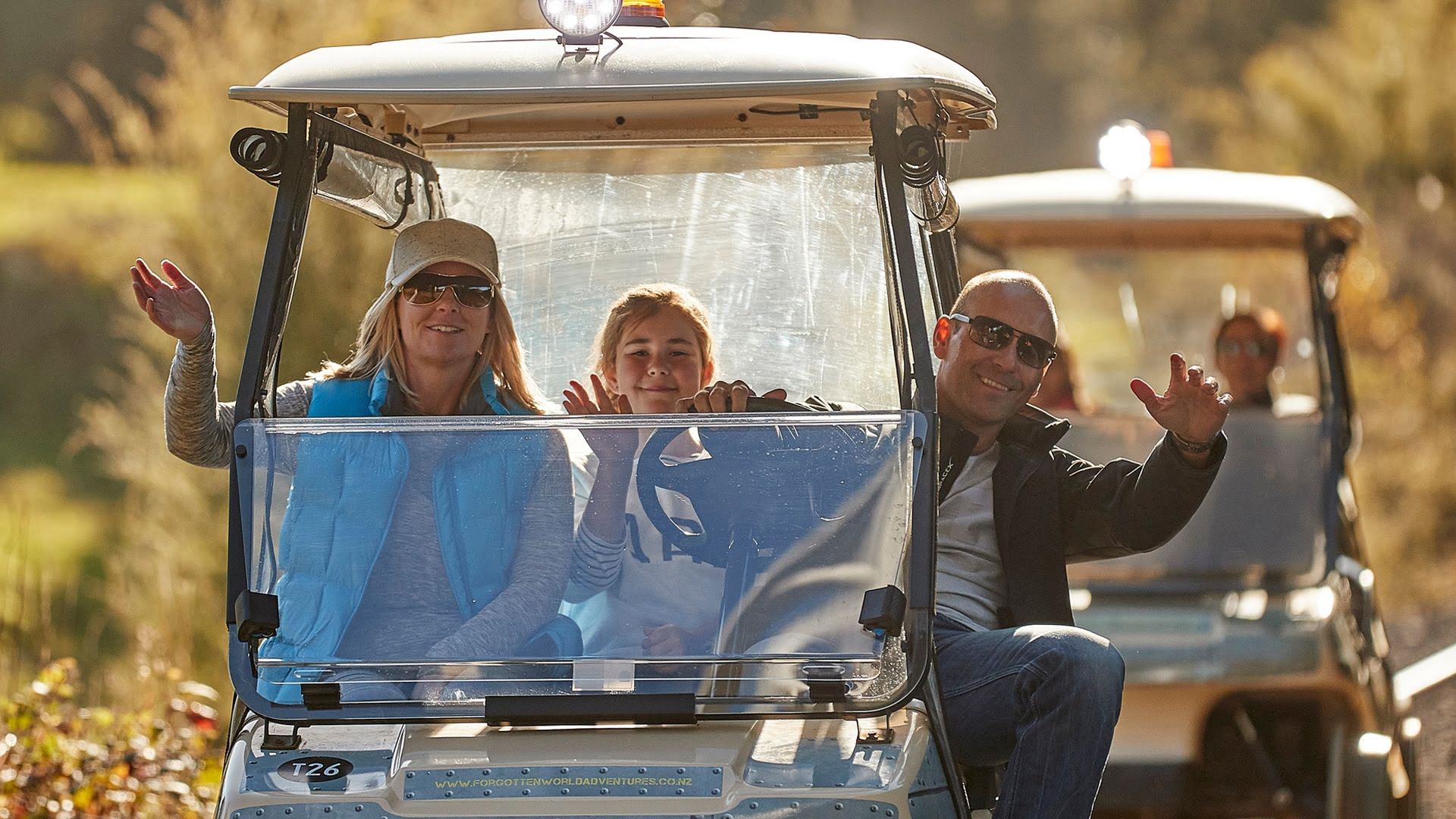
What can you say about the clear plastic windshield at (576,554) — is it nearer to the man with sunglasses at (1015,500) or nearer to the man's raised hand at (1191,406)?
the man with sunglasses at (1015,500)

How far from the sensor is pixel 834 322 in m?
3.71

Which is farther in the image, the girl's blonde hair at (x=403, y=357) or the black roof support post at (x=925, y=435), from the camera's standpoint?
the girl's blonde hair at (x=403, y=357)

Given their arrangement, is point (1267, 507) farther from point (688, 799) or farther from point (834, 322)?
point (688, 799)

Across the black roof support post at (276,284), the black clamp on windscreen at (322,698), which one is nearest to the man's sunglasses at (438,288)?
the black roof support post at (276,284)

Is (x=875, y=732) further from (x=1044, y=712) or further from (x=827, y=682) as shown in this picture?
(x=1044, y=712)

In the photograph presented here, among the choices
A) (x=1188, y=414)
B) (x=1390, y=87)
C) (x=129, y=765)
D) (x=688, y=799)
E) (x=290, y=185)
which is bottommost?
(x=129, y=765)

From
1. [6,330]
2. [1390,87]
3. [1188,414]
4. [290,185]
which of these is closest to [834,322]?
[1188,414]

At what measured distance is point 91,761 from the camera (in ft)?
14.8

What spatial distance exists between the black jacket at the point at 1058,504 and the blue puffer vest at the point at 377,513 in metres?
0.89

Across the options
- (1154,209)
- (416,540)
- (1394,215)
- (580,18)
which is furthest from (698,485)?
(1394,215)

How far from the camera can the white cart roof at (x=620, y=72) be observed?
2777 millimetres

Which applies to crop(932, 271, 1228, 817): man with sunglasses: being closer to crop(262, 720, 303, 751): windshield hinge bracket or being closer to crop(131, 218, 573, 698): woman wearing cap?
crop(131, 218, 573, 698): woman wearing cap

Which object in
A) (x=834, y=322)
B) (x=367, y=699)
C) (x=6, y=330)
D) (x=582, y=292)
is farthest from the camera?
(x=6, y=330)

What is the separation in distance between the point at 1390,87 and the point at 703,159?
36.8 ft
